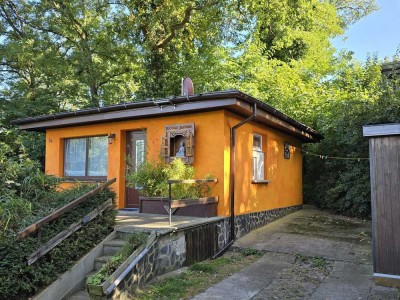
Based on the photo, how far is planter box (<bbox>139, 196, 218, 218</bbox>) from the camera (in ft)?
25.2

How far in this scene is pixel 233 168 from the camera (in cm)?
812

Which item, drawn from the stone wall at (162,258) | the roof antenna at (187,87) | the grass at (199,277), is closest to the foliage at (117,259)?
the stone wall at (162,258)

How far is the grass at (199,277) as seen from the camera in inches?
197

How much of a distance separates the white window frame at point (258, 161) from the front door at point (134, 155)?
3.00m

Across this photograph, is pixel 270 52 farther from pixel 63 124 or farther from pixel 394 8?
pixel 63 124

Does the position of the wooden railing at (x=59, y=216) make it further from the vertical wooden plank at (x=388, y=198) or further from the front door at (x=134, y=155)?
the vertical wooden plank at (x=388, y=198)

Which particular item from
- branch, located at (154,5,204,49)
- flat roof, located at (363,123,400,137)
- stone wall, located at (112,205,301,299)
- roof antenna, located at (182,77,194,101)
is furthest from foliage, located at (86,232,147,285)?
branch, located at (154,5,204,49)

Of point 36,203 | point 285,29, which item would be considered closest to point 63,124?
point 36,203

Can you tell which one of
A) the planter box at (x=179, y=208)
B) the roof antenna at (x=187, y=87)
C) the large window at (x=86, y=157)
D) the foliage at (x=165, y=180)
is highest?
the roof antenna at (x=187, y=87)

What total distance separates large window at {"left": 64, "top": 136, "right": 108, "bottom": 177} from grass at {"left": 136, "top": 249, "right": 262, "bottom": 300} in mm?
4834

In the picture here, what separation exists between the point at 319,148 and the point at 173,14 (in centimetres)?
801

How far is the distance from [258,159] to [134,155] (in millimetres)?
3424

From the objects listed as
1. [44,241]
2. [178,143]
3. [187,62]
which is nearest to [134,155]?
[178,143]

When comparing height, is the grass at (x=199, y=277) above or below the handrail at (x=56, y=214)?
below
